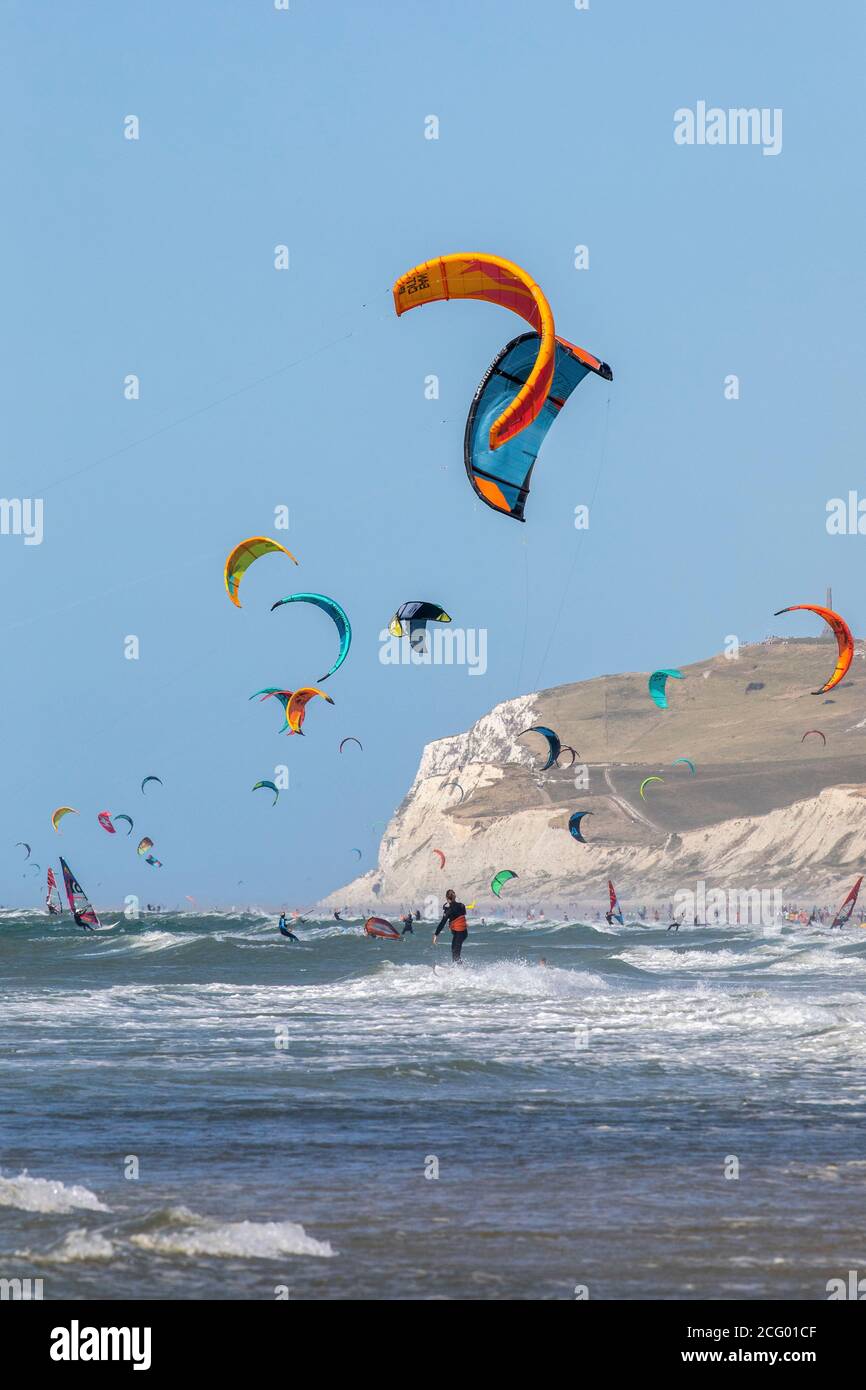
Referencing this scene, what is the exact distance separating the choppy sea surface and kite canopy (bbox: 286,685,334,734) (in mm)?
15616

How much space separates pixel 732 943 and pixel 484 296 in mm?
35408

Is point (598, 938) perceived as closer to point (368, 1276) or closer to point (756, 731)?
point (368, 1276)

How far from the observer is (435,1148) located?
8.95 m

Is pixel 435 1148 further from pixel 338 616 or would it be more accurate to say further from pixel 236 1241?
pixel 338 616

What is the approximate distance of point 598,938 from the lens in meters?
52.3

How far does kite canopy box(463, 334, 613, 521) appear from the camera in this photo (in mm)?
16016

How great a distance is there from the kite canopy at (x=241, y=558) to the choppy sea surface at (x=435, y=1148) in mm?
8359

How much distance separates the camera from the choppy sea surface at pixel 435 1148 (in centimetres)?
621

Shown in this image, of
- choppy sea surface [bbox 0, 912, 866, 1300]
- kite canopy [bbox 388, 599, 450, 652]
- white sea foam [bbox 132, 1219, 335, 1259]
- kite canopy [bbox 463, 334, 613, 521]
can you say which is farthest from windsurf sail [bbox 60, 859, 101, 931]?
white sea foam [bbox 132, 1219, 335, 1259]

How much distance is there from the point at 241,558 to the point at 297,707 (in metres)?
9.81

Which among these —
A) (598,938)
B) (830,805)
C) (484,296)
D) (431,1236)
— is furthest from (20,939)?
(830,805)

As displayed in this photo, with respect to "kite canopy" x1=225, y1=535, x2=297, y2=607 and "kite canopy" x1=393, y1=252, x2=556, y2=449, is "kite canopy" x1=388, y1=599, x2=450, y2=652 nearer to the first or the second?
"kite canopy" x1=225, y1=535, x2=297, y2=607
